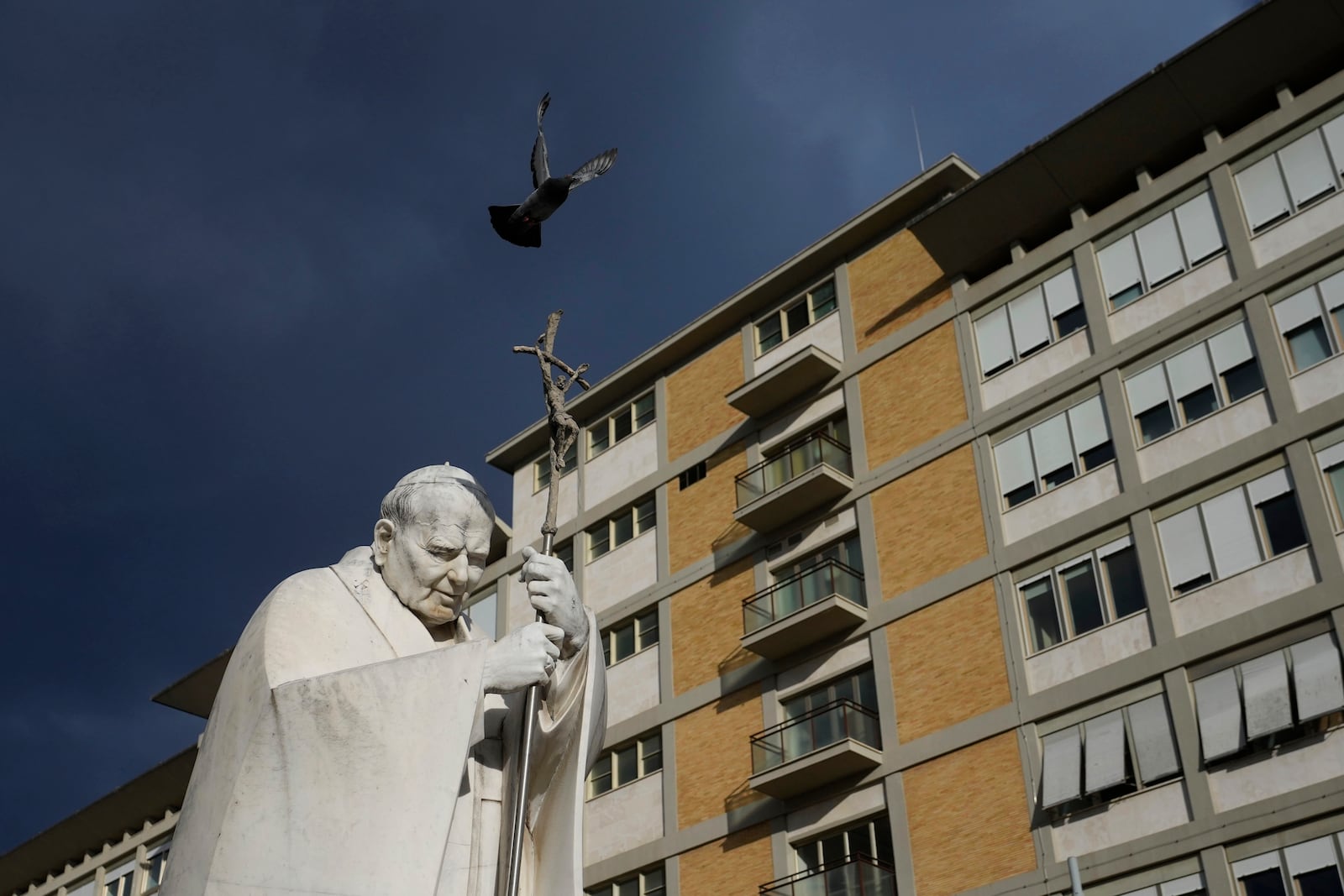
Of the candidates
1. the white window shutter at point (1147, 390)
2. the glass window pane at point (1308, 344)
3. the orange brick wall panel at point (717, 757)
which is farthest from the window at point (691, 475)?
the glass window pane at point (1308, 344)

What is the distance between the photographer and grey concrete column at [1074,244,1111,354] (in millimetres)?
35344

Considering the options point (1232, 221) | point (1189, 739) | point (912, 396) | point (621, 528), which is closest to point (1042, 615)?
point (1189, 739)

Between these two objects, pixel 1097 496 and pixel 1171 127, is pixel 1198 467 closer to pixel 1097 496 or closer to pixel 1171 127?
pixel 1097 496

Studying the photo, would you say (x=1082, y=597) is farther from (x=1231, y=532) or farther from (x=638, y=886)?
(x=638, y=886)

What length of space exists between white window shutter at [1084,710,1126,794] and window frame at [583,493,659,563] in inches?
654

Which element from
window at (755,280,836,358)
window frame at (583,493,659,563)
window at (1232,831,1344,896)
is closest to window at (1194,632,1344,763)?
window at (1232,831,1344,896)

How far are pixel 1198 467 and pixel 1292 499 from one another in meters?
2.11

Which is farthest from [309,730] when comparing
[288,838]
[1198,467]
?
[1198,467]

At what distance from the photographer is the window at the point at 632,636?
142ft

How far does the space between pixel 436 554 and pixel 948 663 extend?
29.1 meters

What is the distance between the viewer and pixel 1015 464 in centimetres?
3588

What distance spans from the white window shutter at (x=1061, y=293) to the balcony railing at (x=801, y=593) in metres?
7.79

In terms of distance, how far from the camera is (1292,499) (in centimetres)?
3036

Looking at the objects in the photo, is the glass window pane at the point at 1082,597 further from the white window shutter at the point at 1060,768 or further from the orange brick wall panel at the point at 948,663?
the white window shutter at the point at 1060,768
